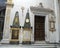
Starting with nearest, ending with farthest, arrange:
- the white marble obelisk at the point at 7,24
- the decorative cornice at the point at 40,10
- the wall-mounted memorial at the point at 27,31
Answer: the white marble obelisk at the point at 7,24 < the wall-mounted memorial at the point at 27,31 < the decorative cornice at the point at 40,10

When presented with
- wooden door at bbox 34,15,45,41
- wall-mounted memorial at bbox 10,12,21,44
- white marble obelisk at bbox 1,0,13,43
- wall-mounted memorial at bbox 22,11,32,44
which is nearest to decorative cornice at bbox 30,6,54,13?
wooden door at bbox 34,15,45,41

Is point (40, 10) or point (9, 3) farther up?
point (9, 3)

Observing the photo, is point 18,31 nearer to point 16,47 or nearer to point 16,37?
point 16,37

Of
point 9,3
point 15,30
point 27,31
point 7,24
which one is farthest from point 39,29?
point 9,3

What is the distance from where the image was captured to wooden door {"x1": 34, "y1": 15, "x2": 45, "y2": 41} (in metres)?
5.82

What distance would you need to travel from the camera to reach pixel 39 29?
590 centimetres

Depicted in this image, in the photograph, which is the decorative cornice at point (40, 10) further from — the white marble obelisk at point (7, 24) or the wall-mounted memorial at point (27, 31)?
the white marble obelisk at point (7, 24)

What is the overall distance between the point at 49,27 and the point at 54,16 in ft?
2.04

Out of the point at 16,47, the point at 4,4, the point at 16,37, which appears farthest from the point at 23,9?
the point at 16,47

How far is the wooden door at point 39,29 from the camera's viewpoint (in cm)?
582

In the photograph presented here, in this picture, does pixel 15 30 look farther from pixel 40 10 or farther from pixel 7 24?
pixel 40 10

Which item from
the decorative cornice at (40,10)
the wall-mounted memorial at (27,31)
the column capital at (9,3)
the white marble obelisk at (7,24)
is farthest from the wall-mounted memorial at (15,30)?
the decorative cornice at (40,10)

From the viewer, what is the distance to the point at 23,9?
566 cm

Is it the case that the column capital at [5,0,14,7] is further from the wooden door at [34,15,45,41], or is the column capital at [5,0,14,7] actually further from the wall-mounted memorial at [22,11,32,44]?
the wooden door at [34,15,45,41]
